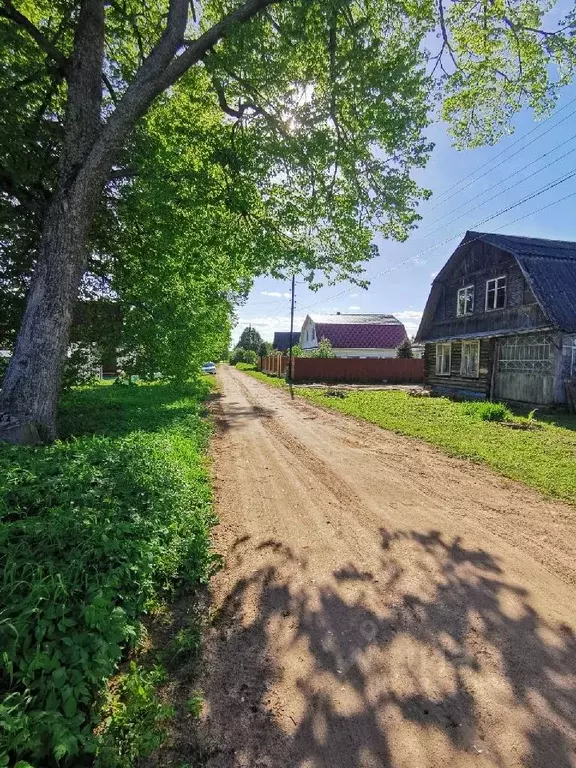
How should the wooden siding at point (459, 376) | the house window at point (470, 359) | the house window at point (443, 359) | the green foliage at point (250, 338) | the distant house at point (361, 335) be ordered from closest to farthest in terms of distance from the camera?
the wooden siding at point (459, 376) < the house window at point (470, 359) < the house window at point (443, 359) < the distant house at point (361, 335) < the green foliage at point (250, 338)

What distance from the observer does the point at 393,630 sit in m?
2.96

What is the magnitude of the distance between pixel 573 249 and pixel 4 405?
21.2m

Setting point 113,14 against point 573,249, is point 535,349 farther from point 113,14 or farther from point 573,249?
point 113,14

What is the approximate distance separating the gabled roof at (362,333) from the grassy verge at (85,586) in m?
37.0

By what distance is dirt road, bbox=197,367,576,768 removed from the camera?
212cm

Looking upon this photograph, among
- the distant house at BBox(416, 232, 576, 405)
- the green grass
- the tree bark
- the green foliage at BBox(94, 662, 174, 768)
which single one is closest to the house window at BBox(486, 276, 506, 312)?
the distant house at BBox(416, 232, 576, 405)

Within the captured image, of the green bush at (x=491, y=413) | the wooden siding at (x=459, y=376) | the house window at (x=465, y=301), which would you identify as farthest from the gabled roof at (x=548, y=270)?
the green bush at (x=491, y=413)

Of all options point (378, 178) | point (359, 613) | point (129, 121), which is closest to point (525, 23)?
point (378, 178)

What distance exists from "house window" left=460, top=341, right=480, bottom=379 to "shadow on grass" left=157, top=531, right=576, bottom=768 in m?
16.5

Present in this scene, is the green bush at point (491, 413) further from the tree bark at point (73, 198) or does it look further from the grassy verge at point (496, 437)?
the tree bark at point (73, 198)

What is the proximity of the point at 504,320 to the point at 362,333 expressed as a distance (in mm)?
24909

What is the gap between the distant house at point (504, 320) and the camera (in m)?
14.0

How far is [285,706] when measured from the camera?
2.32m

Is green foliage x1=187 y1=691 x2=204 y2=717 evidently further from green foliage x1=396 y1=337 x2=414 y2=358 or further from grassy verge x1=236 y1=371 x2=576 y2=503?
green foliage x1=396 y1=337 x2=414 y2=358
